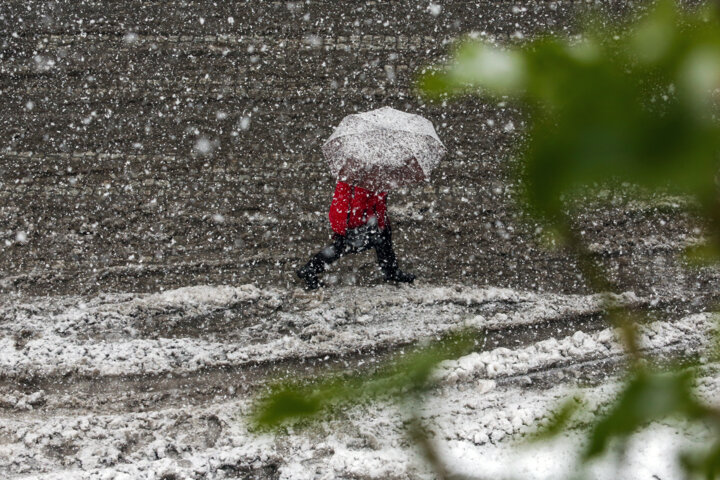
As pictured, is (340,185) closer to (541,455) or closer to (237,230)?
(237,230)

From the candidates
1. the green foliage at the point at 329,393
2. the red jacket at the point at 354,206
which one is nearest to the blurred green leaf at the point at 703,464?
the green foliage at the point at 329,393

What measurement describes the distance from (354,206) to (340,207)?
0.24 ft

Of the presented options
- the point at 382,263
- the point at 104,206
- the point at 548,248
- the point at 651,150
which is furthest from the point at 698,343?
the point at 104,206

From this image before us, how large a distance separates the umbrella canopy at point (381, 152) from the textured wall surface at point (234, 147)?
0.62 meters

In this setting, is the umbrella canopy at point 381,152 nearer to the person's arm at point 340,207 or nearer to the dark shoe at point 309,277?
the person's arm at point 340,207

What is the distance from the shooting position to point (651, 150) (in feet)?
1.74

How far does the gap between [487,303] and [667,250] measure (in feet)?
3.66

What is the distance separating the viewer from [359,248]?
3.23m

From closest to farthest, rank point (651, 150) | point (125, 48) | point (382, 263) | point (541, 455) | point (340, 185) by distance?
point (651, 150) → point (541, 455) → point (340, 185) → point (382, 263) → point (125, 48)

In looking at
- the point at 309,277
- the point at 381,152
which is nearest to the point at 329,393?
the point at 381,152

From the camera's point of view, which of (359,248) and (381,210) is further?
(359,248)

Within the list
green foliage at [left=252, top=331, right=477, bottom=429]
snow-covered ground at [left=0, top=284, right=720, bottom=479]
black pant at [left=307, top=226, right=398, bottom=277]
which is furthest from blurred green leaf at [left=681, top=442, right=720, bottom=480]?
black pant at [left=307, top=226, right=398, bottom=277]

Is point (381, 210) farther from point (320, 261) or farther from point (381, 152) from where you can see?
point (320, 261)

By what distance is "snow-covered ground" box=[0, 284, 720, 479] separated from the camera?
287 cm
